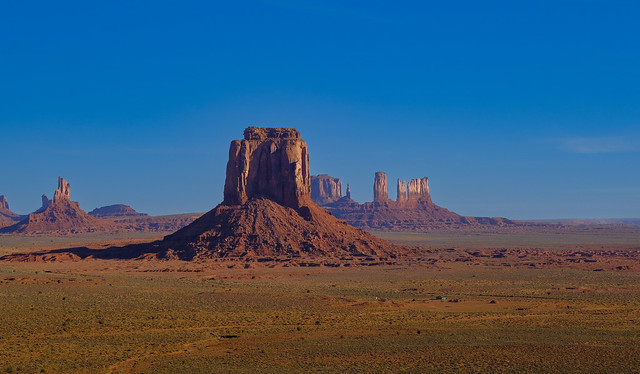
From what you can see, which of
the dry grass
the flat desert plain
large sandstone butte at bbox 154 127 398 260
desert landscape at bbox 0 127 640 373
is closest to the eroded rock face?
large sandstone butte at bbox 154 127 398 260

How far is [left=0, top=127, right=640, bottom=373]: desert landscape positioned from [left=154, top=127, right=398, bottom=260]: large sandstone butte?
0.22 meters

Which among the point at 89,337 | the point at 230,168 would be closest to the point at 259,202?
the point at 230,168

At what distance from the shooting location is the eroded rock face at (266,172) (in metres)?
104

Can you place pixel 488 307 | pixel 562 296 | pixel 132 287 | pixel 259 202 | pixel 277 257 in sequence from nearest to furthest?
1. pixel 488 307
2. pixel 562 296
3. pixel 132 287
4. pixel 277 257
5. pixel 259 202

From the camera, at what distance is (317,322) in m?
43.8

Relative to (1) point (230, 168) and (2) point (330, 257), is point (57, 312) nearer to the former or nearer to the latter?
(2) point (330, 257)

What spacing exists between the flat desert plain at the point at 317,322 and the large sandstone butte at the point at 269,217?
1574 centimetres

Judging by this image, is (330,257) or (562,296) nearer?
(562,296)

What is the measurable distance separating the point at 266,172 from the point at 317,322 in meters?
62.0

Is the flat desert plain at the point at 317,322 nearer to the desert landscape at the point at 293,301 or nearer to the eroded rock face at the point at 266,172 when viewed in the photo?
the desert landscape at the point at 293,301

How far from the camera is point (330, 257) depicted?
96.1 metres

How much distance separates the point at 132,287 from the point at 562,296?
111 ft

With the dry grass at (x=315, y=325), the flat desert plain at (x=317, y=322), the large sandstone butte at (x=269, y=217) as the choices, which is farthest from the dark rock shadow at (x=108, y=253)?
the dry grass at (x=315, y=325)

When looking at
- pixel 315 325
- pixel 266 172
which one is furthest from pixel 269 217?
pixel 315 325
